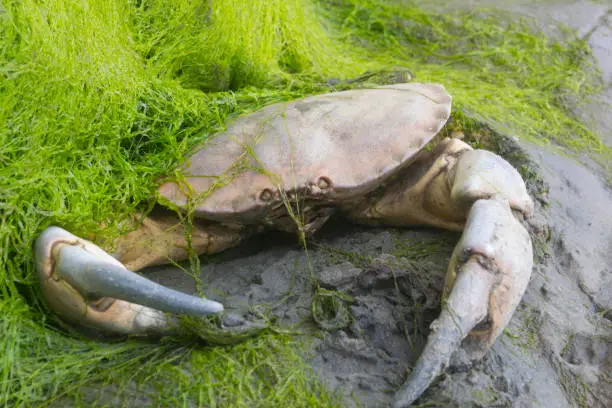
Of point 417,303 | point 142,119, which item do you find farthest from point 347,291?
point 142,119

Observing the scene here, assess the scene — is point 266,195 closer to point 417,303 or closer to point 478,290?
point 417,303

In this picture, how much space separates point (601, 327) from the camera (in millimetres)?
2945

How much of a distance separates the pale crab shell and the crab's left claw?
20.9 inches

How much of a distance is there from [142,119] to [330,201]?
2.92ft

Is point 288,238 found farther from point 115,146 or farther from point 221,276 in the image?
point 115,146

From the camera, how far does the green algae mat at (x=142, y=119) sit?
2443 millimetres

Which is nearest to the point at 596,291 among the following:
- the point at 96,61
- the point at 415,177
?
the point at 415,177

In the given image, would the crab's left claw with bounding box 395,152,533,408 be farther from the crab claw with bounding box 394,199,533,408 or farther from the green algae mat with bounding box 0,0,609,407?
the green algae mat with bounding box 0,0,609,407

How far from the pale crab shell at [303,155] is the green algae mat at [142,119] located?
16 cm

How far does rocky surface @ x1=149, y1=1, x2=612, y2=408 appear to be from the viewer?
2.49 meters

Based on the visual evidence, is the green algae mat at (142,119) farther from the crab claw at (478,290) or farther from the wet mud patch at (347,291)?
the crab claw at (478,290)

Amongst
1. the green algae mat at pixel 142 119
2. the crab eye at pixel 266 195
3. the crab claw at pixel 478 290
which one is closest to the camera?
the crab claw at pixel 478 290

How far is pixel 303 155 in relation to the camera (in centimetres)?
310

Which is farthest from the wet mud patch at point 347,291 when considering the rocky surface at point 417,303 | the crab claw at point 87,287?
the crab claw at point 87,287
